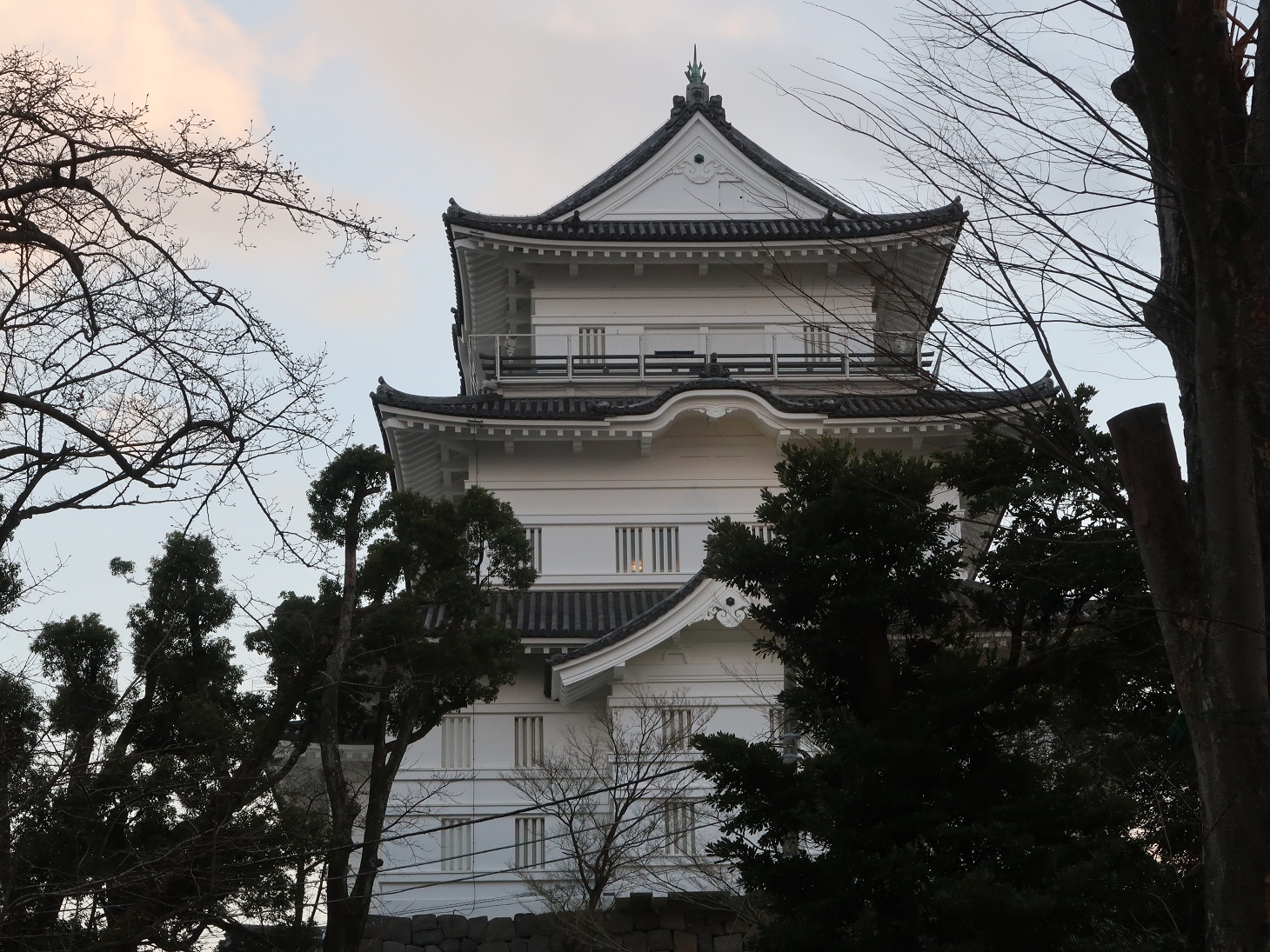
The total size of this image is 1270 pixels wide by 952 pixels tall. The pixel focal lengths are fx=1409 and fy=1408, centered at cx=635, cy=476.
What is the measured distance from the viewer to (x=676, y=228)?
22.0m

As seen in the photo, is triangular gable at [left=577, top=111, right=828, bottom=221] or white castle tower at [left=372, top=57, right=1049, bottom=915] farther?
triangular gable at [left=577, top=111, right=828, bottom=221]

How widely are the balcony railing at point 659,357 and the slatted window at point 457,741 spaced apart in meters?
5.45

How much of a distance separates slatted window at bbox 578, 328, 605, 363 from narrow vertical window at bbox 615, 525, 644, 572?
3.19 m

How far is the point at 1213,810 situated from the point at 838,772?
4.25m

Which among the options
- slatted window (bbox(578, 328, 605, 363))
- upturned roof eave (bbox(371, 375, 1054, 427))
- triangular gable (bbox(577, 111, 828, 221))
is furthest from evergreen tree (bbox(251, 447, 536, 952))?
triangular gable (bbox(577, 111, 828, 221))

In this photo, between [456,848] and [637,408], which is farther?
[637,408]

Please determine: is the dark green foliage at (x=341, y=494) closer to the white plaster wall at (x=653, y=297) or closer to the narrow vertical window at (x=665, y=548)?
the narrow vertical window at (x=665, y=548)

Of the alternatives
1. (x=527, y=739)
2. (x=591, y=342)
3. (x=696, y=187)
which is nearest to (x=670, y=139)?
(x=696, y=187)

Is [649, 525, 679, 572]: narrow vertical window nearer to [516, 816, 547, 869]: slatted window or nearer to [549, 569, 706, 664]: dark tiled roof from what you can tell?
[549, 569, 706, 664]: dark tiled roof

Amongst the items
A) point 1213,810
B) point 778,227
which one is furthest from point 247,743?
point 778,227

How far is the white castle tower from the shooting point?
17031mm

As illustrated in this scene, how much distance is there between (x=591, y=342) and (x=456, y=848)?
8156 millimetres

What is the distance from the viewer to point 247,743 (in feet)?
37.6

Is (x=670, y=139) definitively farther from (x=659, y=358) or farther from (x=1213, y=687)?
(x=1213, y=687)
